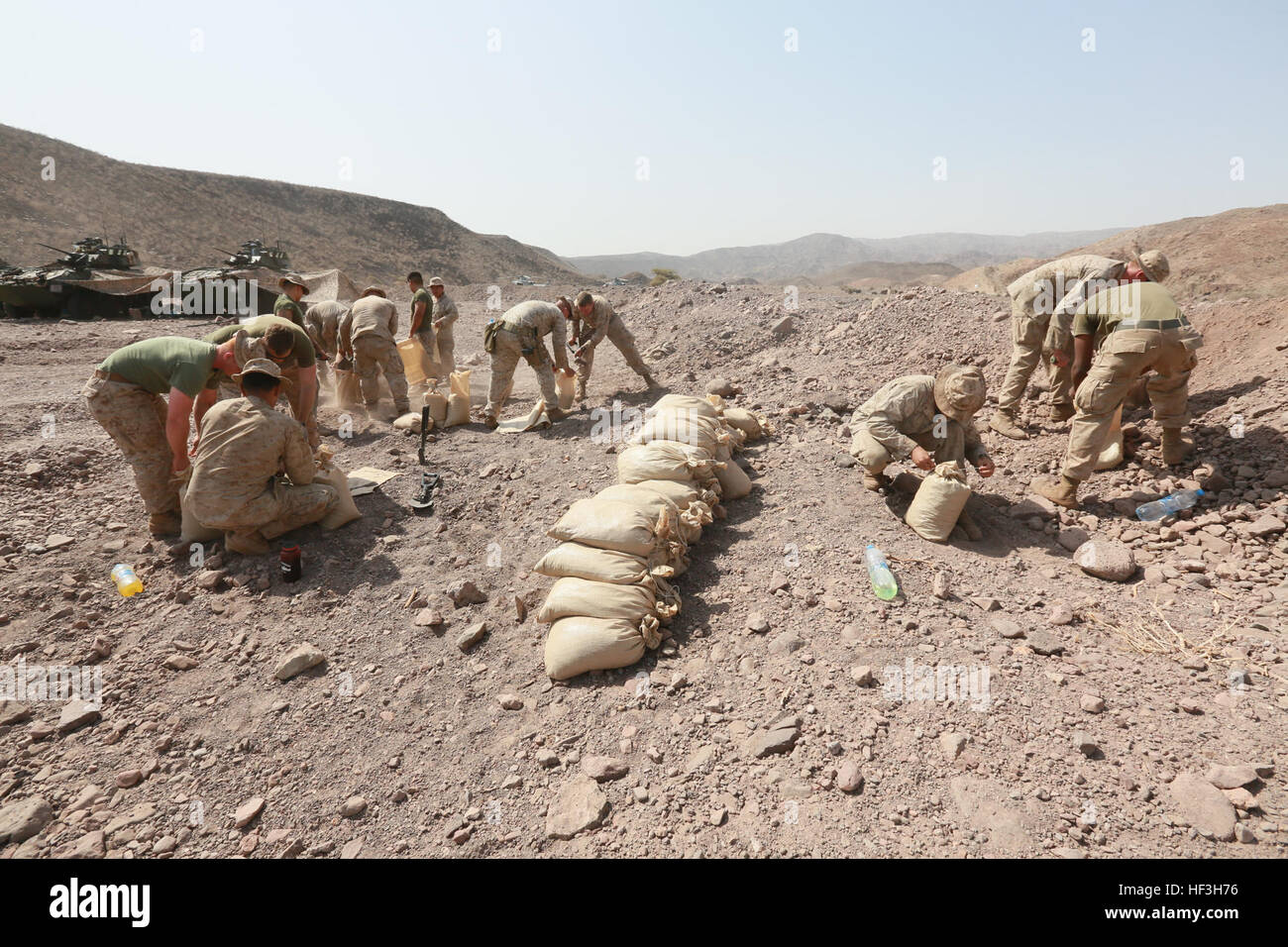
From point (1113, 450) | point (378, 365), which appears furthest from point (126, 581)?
point (1113, 450)

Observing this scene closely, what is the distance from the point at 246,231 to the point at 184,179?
19.4 feet

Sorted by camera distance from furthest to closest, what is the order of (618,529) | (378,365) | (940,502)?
(378,365), (940,502), (618,529)

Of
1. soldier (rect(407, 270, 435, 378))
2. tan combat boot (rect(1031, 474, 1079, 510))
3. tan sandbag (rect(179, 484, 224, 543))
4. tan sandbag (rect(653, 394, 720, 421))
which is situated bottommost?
tan sandbag (rect(179, 484, 224, 543))

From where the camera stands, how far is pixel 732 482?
4246 mm

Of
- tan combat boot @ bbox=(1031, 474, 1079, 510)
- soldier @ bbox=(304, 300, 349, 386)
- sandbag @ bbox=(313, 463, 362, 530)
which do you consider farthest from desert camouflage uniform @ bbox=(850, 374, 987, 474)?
soldier @ bbox=(304, 300, 349, 386)

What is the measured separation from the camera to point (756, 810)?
207 cm

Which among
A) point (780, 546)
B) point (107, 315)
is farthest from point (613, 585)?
point (107, 315)

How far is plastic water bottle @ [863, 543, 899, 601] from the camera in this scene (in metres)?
3.06

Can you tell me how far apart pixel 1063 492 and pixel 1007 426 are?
1216mm

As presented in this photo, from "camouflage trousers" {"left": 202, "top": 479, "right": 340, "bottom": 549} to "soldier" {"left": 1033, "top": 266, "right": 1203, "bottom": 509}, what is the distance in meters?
5.04

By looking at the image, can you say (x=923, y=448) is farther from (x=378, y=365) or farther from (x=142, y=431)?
(x=378, y=365)

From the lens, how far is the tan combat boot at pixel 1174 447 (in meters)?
4.11

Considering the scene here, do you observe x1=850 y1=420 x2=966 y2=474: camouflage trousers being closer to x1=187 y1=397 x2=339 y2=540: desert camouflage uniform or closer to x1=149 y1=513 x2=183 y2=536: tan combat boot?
x1=187 y1=397 x2=339 y2=540: desert camouflage uniform
